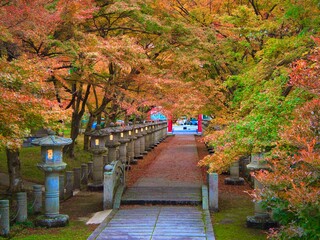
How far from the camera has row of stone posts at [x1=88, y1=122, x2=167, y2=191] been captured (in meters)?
17.9

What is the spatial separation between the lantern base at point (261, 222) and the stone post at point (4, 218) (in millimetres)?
5903

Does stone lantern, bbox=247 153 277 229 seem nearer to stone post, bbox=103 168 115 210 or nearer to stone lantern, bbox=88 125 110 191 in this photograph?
stone post, bbox=103 168 115 210

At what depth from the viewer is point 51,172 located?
11.7 metres

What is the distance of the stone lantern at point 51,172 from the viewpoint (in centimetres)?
1152

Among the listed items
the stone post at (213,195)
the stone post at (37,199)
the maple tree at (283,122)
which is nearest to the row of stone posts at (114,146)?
the stone post at (37,199)

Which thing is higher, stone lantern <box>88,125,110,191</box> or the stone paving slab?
stone lantern <box>88,125,110,191</box>

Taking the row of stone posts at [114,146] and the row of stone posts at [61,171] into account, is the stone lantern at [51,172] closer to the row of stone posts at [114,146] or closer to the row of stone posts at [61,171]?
the row of stone posts at [61,171]

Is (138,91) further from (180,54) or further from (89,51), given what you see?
(89,51)

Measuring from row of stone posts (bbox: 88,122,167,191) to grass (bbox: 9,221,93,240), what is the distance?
248 inches

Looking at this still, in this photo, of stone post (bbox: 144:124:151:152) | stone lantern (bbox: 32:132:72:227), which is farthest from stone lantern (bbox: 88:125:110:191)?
stone post (bbox: 144:124:151:152)

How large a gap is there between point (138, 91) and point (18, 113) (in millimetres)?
9922

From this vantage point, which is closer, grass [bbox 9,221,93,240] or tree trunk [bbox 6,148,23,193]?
grass [bbox 9,221,93,240]

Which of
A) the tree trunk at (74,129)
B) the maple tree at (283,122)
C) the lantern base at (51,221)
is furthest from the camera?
the tree trunk at (74,129)

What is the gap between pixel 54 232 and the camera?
10.9 meters
